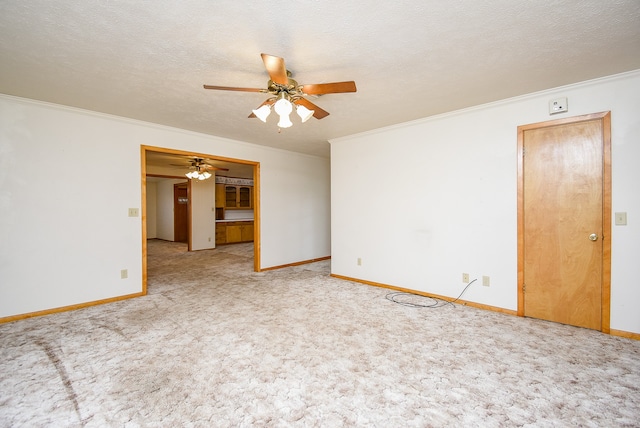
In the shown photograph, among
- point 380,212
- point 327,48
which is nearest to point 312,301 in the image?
point 380,212

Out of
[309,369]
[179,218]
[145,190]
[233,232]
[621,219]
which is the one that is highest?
[145,190]

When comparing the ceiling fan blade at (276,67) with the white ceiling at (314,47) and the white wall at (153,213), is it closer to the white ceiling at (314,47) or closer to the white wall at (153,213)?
the white ceiling at (314,47)

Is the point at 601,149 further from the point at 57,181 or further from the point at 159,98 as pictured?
the point at 57,181

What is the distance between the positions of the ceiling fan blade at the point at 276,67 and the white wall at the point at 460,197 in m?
2.44

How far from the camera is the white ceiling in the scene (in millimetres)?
1646

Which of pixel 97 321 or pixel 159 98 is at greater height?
pixel 159 98

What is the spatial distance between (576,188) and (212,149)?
15.6 ft

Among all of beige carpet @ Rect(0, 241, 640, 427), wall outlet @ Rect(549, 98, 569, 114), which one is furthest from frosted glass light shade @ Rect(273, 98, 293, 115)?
wall outlet @ Rect(549, 98, 569, 114)

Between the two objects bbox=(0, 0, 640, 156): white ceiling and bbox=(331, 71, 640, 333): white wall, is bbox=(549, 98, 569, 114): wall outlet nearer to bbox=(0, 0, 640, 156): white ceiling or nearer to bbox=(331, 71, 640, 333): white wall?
bbox=(331, 71, 640, 333): white wall

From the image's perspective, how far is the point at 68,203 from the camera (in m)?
3.27

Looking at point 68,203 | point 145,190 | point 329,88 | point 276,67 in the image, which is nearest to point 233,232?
point 145,190

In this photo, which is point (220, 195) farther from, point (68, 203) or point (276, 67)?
point (276, 67)

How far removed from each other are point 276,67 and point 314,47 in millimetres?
421

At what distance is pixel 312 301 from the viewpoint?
3525mm
